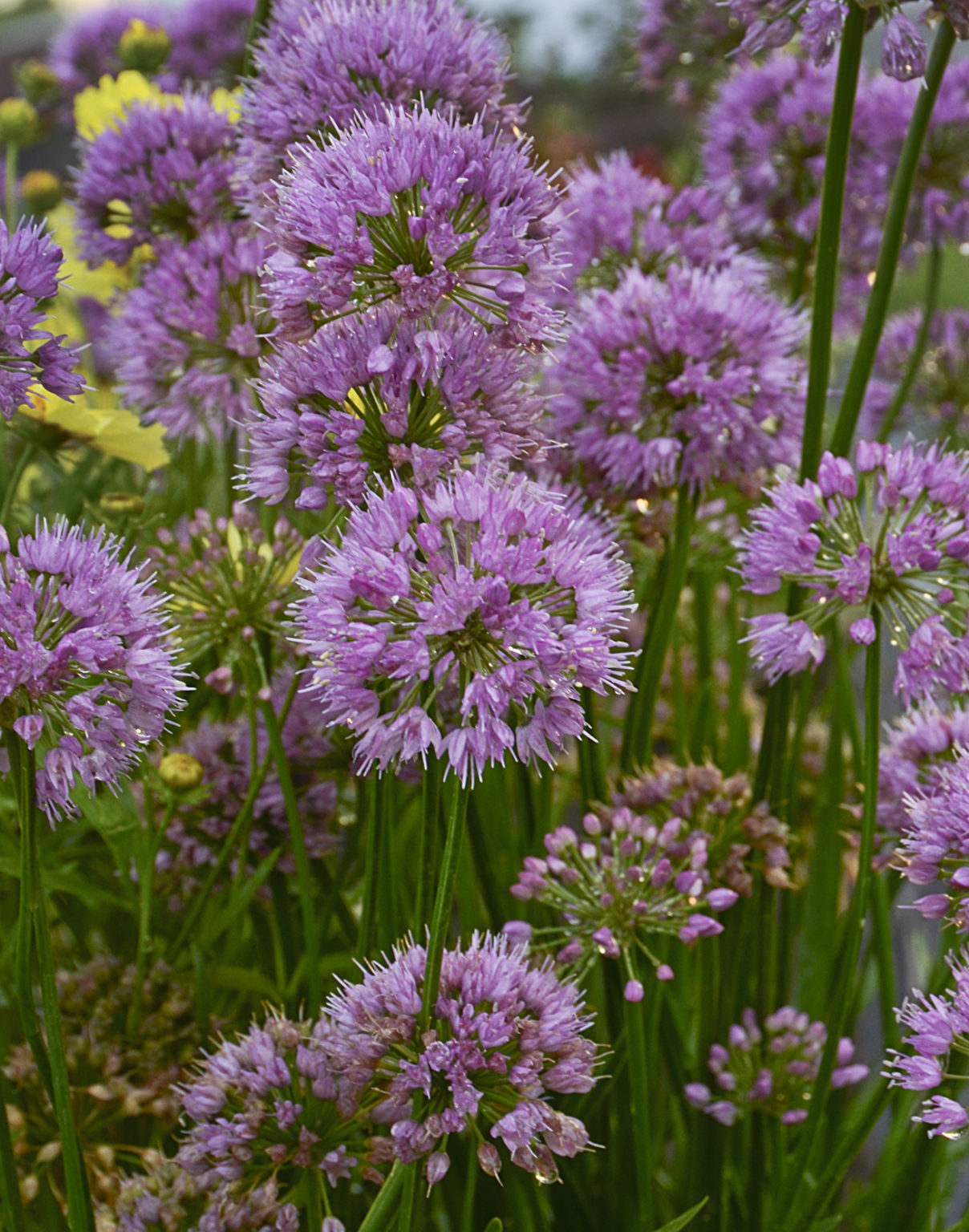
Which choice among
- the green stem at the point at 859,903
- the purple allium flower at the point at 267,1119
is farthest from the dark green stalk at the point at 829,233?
the purple allium flower at the point at 267,1119

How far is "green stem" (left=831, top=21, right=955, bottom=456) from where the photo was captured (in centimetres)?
75

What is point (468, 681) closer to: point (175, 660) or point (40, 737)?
point (40, 737)

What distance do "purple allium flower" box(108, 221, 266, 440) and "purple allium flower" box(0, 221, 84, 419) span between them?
30 centimetres

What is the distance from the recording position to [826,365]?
0.75 metres

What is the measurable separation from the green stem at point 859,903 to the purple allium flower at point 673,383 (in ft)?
0.66

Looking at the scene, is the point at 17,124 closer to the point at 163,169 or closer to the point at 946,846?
the point at 163,169

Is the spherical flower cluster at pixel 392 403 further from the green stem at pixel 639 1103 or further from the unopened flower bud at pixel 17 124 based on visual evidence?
the unopened flower bud at pixel 17 124

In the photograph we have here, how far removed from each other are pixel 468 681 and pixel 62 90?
147cm

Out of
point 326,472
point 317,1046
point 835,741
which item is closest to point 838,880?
point 835,741

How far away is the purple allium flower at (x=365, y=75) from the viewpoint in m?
0.72

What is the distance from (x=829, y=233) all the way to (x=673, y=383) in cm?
14

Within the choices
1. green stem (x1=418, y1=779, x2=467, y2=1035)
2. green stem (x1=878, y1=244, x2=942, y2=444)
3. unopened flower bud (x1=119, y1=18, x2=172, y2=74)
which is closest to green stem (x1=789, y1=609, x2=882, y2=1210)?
green stem (x1=418, y1=779, x2=467, y2=1035)

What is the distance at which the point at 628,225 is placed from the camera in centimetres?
103

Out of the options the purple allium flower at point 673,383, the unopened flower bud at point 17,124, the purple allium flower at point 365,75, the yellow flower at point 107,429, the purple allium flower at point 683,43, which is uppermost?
the purple allium flower at point 683,43
